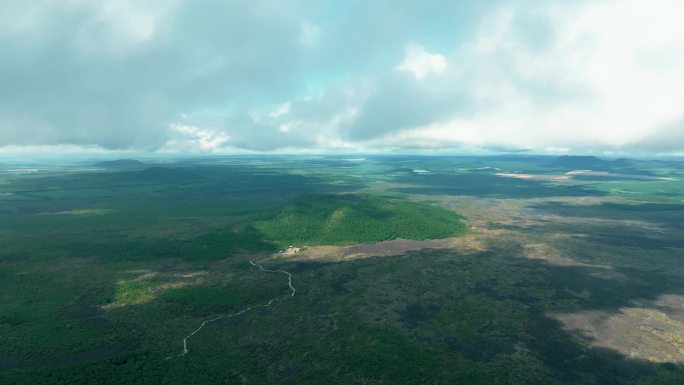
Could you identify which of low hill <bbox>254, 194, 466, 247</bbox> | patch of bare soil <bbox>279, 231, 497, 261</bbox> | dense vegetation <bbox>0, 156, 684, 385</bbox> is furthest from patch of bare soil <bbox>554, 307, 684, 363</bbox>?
low hill <bbox>254, 194, 466, 247</bbox>

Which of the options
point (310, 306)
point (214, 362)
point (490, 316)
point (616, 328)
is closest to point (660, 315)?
point (616, 328)

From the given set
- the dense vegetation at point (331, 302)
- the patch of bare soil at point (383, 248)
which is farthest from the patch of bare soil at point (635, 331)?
the patch of bare soil at point (383, 248)

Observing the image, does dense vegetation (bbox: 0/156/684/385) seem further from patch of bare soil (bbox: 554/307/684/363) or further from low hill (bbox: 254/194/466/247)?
low hill (bbox: 254/194/466/247)

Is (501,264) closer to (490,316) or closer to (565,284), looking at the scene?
(565,284)

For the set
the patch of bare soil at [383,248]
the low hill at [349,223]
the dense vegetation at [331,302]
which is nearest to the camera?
the dense vegetation at [331,302]

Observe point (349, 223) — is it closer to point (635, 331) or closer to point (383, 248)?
point (383, 248)

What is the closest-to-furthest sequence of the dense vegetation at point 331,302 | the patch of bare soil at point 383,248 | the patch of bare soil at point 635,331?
1. the dense vegetation at point 331,302
2. the patch of bare soil at point 635,331
3. the patch of bare soil at point 383,248

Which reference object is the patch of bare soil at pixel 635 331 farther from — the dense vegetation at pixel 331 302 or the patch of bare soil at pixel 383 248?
the patch of bare soil at pixel 383 248

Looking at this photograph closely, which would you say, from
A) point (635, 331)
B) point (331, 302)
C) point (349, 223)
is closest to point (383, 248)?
point (349, 223)
